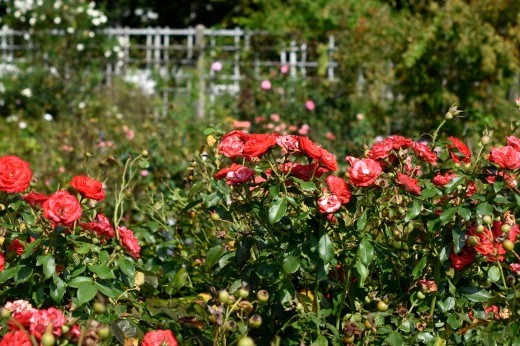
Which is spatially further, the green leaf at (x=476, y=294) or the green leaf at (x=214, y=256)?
the green leaf at (x=214, y=256)

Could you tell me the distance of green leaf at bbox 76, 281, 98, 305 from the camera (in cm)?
193

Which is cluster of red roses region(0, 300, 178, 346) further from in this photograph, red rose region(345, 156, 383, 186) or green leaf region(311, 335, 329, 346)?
red rose region(345, 156, 383, 186)

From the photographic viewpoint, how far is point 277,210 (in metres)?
1.93

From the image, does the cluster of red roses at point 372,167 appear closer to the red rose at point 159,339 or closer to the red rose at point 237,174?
the red rose at point 237,174

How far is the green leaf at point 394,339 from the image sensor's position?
74.6 inches

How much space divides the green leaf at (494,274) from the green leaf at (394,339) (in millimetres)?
288

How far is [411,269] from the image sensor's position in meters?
2.27

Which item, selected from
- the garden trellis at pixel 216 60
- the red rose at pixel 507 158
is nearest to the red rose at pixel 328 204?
the red rose at pixel 507 158

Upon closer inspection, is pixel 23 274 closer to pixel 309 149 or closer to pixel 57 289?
pixel 57 289

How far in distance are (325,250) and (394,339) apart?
25 centimetres

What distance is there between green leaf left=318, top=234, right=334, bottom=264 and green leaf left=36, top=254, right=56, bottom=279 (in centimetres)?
62

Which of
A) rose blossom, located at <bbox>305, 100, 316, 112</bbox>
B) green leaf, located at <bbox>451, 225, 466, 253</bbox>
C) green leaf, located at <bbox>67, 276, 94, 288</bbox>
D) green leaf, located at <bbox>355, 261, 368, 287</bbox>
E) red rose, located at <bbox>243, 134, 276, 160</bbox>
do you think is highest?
red rose, located at <bbox>243, 134, 276, 160</bbox>

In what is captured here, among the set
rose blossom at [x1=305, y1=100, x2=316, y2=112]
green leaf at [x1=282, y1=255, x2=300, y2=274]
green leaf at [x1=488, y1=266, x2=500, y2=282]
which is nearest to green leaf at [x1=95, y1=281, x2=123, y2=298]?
green leaf at [x1=282, y1=255, x2=300, y2=274]

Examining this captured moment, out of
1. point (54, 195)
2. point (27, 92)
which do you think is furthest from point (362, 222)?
point (27, 92)
